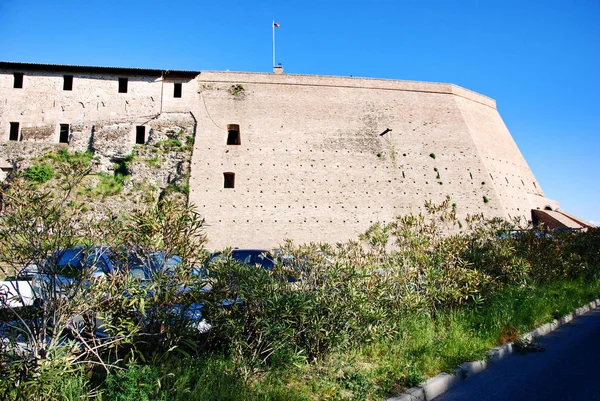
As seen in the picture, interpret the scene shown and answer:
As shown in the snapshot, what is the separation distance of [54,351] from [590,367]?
243 inches

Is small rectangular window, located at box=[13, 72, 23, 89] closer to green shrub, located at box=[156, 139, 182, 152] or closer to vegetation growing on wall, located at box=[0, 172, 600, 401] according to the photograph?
green shrub, located at box=[156, 139, 182, 152]

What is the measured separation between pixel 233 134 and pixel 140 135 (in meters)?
5.59

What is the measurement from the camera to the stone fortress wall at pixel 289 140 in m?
22.5

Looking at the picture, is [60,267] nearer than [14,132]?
Yes

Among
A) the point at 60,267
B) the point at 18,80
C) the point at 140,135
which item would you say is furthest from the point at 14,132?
the point at 60,267

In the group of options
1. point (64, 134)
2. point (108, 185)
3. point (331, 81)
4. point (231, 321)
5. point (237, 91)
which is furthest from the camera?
point (331, 81)

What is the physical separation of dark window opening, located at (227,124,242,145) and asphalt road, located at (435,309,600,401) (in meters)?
21.0

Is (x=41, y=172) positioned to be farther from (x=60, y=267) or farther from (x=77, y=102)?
(x=60, y=267)

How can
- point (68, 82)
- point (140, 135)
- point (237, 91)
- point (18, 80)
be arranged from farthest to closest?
point (237, 91)
point (68, 82)
point (140, 135)
point (18, 80)

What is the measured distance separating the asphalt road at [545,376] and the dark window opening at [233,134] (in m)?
21.0

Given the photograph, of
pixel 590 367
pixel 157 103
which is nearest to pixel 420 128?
pixel 157 103

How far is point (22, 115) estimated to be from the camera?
74.3ft

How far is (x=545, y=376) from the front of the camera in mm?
4809

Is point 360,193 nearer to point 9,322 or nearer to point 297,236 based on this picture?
point 297,236
